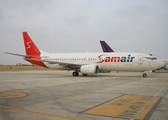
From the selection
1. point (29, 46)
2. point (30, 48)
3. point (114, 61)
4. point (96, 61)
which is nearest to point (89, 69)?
point (96, 61)

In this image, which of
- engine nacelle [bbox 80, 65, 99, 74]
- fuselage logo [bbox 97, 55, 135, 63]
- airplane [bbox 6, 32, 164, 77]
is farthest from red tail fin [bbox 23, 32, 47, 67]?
fuselage logo [bbox 97, 55, 135, 63]

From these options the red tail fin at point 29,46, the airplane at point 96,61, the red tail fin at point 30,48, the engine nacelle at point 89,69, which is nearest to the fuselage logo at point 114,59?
the airplane at point 96,61

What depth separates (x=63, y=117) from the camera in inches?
196

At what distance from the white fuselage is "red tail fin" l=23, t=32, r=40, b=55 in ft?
11.8

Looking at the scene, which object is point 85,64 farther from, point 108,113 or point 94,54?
point 108,113

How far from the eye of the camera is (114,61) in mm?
23016

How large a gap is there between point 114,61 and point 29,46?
563 inches

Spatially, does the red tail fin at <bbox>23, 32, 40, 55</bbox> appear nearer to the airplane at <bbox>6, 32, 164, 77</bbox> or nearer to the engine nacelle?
the airplane at <bbox>6, 32, 164, 77</bbox>

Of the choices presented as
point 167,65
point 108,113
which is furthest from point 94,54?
point 167,65

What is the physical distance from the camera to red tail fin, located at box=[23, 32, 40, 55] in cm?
2807

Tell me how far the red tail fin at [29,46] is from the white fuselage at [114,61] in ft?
11.8

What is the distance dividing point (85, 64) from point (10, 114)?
64.1ft

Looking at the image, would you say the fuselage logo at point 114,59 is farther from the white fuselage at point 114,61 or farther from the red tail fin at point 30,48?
the red tail fin at point 30,48

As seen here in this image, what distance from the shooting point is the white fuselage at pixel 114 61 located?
22.0 meters
